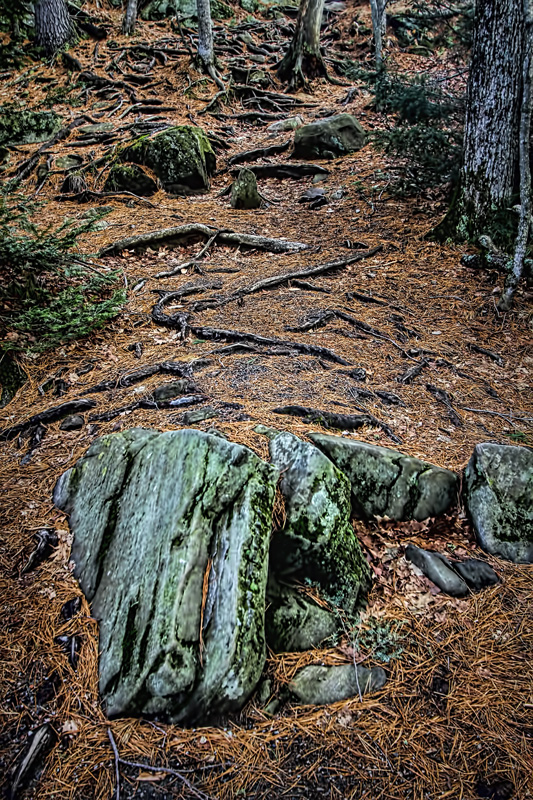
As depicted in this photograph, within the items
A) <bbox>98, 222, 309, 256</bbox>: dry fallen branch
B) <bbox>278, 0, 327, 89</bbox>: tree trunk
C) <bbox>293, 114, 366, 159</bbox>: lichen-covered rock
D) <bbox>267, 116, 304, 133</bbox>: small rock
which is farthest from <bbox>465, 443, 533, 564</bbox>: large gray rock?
<bbox>278, 0, 327, 89</bbox>: tree trunk

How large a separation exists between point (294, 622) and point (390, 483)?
107 centimetres

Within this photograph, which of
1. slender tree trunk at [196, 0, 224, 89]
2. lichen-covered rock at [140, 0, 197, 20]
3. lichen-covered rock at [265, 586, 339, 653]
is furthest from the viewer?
lichen-covered rock at [140, 0, 197, 20]

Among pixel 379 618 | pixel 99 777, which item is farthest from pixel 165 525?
pixel 379 618

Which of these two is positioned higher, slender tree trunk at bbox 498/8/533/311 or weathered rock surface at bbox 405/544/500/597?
slender tree trunk at bbox 498/8/533/311

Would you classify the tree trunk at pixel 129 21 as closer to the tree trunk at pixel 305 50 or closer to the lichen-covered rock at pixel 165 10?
the lichen-covered rock at pixel 165 10

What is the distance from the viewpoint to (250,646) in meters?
2.02

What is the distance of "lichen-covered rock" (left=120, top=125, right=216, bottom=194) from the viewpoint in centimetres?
877

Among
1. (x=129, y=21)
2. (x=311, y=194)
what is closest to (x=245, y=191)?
(x=311, y=194)

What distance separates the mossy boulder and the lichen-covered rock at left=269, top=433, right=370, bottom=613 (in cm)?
1196

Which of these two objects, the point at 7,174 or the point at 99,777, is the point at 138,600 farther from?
the point at 7,174

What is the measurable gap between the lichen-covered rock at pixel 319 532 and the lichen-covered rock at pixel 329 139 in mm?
9748

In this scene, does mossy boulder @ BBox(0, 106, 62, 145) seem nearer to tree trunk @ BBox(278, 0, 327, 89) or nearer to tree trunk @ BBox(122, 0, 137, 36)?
tree trunk @ BBox(122, 0, 137, 36)

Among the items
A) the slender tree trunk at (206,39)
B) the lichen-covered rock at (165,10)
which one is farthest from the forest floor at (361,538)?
the lichen-covered rock at (165,10)

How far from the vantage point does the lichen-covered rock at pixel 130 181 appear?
8688 millimetres
